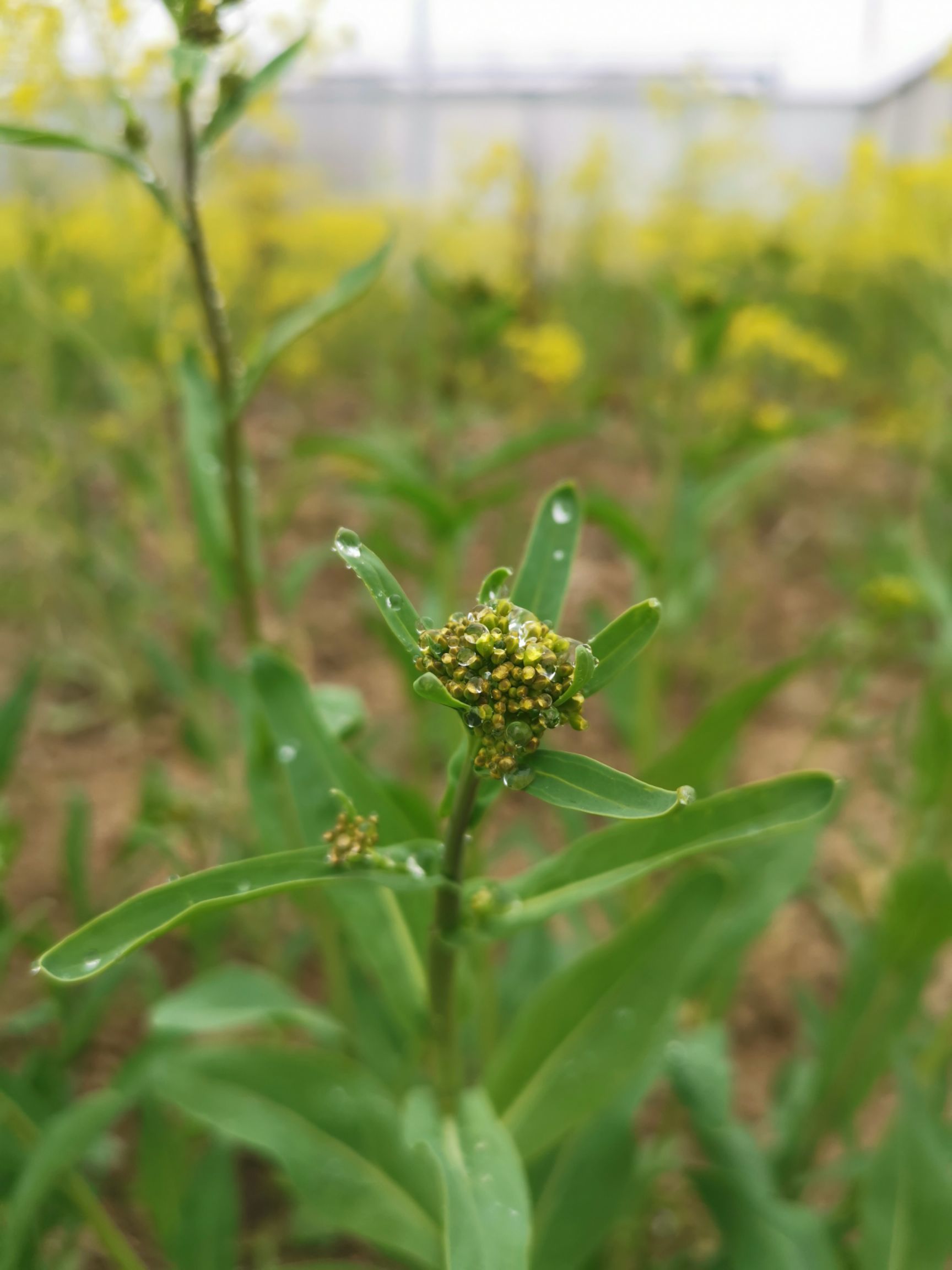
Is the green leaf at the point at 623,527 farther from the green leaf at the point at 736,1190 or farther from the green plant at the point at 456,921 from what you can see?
the green leaf at the point at 736,1190

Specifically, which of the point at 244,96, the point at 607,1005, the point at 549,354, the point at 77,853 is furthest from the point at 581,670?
the point at 549,354

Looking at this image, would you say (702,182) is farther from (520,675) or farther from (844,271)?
(520,675)

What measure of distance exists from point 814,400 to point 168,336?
420cm

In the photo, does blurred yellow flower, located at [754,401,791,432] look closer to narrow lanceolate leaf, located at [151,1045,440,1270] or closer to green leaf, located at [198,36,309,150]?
green leaf, located at [198,36,309,150]

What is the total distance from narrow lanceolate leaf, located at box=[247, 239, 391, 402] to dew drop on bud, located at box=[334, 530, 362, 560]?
1.60 feet

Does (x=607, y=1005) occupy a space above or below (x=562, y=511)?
below

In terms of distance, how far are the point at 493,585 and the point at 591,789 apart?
17cm

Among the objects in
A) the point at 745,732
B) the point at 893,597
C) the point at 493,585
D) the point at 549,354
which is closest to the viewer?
the point at 493,585

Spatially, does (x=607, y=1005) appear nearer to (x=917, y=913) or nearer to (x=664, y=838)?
(x=664, y=838)

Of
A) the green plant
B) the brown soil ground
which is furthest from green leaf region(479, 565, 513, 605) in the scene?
the brown soil ground

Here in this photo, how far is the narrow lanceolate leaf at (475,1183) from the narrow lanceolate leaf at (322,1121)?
7.7 inches

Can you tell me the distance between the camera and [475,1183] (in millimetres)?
759

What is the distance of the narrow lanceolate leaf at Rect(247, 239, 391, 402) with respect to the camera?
1055 mm

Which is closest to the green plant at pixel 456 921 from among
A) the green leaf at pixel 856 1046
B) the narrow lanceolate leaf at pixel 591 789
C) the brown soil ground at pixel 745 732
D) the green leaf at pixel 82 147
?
the narrow lanceolate leaf at pixel 591 789
